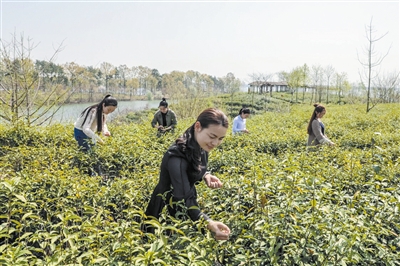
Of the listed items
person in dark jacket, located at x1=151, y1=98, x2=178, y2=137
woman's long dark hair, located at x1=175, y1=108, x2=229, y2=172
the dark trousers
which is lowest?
the dark trousers

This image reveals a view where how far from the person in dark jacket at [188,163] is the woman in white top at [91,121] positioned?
2.61 meters

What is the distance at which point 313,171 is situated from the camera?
2.98 meters

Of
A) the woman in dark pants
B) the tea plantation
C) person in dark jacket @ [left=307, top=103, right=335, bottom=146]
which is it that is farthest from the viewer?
person in dark jacket @ [left=307, top=103, right=335, bottom=146]

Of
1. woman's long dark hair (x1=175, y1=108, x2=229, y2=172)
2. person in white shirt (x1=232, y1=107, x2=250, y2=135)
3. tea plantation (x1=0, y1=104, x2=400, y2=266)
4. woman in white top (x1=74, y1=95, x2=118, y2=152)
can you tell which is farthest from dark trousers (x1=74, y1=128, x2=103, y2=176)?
person in white shirt (x1=232, y1=107, x2=250, y2=135)

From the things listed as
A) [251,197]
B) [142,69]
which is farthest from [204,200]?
[142,69]

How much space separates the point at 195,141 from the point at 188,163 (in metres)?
0.15

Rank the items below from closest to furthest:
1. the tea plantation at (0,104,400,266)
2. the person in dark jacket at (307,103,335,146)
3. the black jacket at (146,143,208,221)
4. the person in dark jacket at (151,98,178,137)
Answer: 1. the tea plantation at (0,104,400,266)
2. the black jacket at (146,143,208,221)
3. the person in dark jacket at (307,103,335,146)
4. the person in dark jacket at (151,98,178,137)

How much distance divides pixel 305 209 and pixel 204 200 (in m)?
0.76

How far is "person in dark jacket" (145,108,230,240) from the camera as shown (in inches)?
67.4

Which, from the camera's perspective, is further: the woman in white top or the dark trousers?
the woman in white top

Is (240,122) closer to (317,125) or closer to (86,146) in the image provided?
(317,125)

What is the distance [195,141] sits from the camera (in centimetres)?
182

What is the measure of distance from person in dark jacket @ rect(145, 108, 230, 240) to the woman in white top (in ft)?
8.58

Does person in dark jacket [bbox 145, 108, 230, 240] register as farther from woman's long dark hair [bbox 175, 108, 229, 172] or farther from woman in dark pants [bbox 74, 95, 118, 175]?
woman in dark pants [bbox 74, 95, 118, 175]
